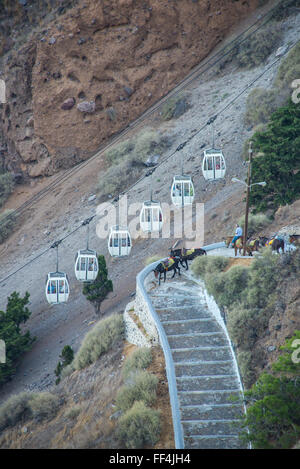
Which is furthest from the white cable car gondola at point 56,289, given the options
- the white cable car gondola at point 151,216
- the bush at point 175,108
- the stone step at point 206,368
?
the bush at point 175,108

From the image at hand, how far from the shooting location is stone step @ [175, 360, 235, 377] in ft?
61.1

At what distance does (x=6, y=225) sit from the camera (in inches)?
1880

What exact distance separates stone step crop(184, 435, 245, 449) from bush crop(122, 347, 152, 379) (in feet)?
12.5

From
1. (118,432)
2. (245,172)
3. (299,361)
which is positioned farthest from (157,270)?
(245,172)

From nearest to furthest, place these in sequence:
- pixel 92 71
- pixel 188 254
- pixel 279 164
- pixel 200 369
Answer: pixel 200 369, pixel 188 254, pixel 279 164, pixel 92 71

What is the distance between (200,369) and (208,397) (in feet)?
4.32

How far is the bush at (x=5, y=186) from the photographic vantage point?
5269 centimetres

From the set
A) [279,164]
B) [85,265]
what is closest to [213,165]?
[279,164]

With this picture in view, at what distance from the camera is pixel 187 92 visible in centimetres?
5312

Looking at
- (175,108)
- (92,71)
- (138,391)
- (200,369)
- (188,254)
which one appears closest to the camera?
(138,391)

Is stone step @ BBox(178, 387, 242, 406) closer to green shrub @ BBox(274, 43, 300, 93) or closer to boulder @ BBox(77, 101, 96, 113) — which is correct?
green shrub @ BBox(274, 43, 300, 93)

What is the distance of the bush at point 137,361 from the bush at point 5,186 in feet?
114

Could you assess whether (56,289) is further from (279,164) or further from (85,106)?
(85,106)

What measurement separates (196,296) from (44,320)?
13.9 metres
